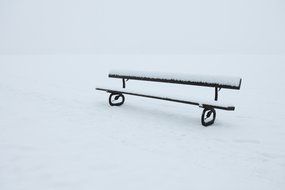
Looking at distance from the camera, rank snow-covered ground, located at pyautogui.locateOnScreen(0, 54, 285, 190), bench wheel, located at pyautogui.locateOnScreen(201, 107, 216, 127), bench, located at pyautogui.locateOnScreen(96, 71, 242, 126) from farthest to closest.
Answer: bench wheel, located at pyautogui.locateOnScreen(201, 107, 216, 127)
bench, located at pyautogui.locateOnScreen(96, 71, 242, 126)
snow-covered ground, located at pyautogui.locateOnScreen(0, 54, 285, 190)

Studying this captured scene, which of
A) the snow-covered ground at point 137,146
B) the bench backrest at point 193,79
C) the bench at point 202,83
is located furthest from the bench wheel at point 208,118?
the bench backrest at point 193,79

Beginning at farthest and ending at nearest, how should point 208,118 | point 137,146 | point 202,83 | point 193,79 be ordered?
point 208,118 → point 193,79 → point 202,83 → point 137,146

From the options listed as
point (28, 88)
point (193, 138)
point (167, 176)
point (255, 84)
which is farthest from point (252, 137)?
point (28, 88)

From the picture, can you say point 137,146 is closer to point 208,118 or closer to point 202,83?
point 202,83

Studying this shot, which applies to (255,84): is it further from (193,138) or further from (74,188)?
(74,188)

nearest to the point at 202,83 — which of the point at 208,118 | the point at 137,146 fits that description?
the point at 208,118

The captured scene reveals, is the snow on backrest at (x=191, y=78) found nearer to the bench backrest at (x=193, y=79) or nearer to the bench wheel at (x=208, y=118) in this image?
the bench backrest at (x=193, y=79)

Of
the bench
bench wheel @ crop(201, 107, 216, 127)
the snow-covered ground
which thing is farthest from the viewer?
bench wheel @ crop(201, 107, 216, 127)

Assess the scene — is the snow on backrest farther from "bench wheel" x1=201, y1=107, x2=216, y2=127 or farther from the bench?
"bench wheel" x1=201, y1=107, x2=216, y2=127

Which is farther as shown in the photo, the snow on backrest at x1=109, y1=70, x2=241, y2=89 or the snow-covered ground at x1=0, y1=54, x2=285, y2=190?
the snow on backrest at x1=109, y1=70, x2=241, y2=89

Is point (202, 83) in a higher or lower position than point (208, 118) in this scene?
higher

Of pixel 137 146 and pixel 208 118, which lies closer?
pixel 137 146

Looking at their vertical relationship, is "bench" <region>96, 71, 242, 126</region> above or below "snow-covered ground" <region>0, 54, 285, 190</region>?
above

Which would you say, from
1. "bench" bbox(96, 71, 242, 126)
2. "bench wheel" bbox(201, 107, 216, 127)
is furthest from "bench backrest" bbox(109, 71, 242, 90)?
"bench wheel" bbox(201, 107, 216, 127)
